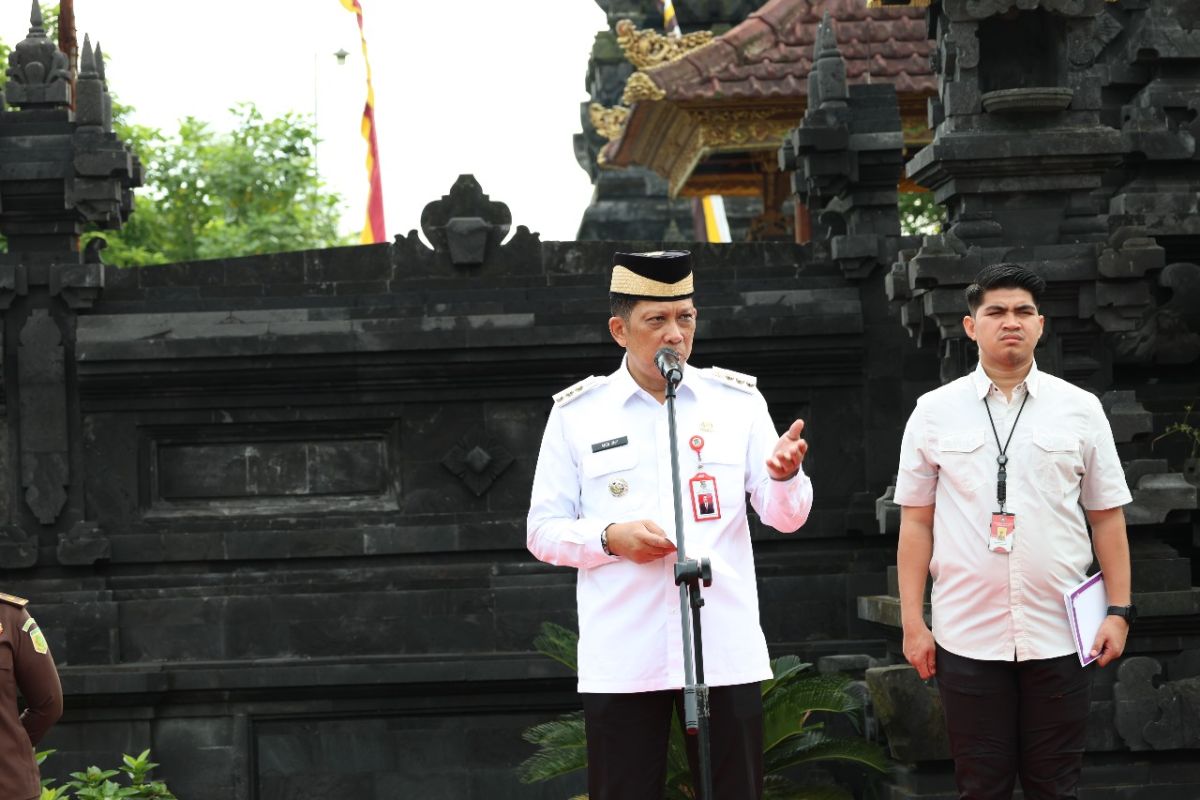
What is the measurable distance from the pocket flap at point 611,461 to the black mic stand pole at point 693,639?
33 centimetres

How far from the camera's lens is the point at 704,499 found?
576 centimetres

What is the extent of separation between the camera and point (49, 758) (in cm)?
1052

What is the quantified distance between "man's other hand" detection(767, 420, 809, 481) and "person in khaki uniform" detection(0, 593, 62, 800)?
9.87 ft

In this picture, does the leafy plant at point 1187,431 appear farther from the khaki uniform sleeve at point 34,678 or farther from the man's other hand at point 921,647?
the khaki uniform sleeve at point 34,678

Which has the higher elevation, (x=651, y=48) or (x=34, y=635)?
(x=651, y=48)

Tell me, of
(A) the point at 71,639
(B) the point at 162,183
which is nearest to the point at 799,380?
(A) the point at 71,639

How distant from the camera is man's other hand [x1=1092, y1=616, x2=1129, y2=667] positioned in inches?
247

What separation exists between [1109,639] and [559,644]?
3.72 metres

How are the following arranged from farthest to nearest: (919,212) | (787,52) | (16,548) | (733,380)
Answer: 1. (919,212)
2. (787,52)
3. (16,548)
4. (733,380)

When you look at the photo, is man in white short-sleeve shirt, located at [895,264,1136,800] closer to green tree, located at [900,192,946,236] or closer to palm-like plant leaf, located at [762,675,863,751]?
palm-like plant leaf, located at [762,675,863,751]

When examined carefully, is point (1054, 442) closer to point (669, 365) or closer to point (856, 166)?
point (669, 365)

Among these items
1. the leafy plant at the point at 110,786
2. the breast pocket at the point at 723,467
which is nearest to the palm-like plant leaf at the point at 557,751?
the leafy plant at the point at 110,786

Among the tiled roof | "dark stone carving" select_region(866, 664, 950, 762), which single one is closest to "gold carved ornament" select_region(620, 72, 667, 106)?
the tiled roof

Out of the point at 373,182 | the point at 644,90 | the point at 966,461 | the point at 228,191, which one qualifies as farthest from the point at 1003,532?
the point at 228,191
